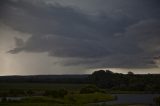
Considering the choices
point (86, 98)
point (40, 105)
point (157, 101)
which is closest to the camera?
point (40, 105)

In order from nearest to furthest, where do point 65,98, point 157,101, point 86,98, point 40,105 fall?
point 40,105, point 157,101, point 65,98, point 86,98

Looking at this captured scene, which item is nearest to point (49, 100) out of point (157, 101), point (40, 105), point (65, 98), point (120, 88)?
point (65, 98)

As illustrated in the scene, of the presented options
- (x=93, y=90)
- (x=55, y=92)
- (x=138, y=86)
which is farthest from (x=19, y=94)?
(x=138, y=86)

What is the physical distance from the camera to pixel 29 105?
81.1 m

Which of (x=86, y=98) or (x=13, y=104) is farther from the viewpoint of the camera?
(x=86, y=98)

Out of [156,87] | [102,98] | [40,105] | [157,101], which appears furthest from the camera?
[156,87]

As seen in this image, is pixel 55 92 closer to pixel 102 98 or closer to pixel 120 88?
pixel 102 98

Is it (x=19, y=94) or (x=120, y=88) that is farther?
(x=120, y=88)

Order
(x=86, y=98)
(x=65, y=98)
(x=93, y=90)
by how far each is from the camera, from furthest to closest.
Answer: (x=93, y=90) < (x=86, y=98) < (x=65, y=98)

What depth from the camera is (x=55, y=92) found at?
359 ft

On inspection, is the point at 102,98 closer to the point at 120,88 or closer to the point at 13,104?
the point at 13,104

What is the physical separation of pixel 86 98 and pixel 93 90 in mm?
26900

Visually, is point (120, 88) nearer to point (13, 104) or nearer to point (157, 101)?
point (157, 101)

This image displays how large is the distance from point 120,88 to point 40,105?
122734 millimetres
